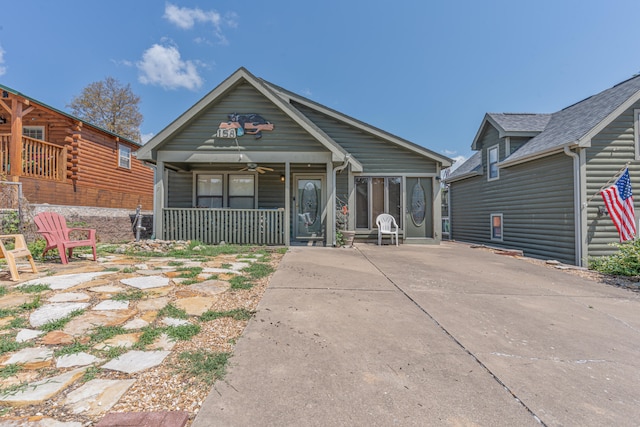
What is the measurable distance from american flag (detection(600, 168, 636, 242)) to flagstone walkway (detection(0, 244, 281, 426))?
972cm

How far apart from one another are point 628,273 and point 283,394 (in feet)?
24.5

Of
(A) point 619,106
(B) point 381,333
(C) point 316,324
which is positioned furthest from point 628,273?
(C) point 316,324

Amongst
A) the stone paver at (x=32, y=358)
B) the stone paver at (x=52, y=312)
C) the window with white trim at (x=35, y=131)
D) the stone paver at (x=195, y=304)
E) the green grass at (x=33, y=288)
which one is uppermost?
the window with white trim at (x=35, y=131)

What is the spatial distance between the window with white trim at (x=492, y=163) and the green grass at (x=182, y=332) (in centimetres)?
1228

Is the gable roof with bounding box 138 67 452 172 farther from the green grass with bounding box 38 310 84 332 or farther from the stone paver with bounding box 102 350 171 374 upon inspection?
the stone paver with bounding box 102 350 171 374

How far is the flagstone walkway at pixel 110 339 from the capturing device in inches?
57.7

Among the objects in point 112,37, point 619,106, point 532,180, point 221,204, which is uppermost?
point 112,37

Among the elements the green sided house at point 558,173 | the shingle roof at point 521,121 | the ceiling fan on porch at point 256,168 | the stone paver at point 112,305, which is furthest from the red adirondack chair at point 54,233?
the shingle roof at point 521,121

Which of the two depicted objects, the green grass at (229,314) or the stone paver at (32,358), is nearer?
the stone paver at (32,358)

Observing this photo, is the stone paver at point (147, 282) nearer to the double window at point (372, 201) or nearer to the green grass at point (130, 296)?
the green grass at point (130, 296)

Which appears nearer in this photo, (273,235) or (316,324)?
(316,324)

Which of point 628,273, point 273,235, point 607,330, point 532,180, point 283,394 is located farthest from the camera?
point 532,180

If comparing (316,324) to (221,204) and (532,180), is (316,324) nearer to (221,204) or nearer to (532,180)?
(221,204)

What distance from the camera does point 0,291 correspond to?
124 inches
